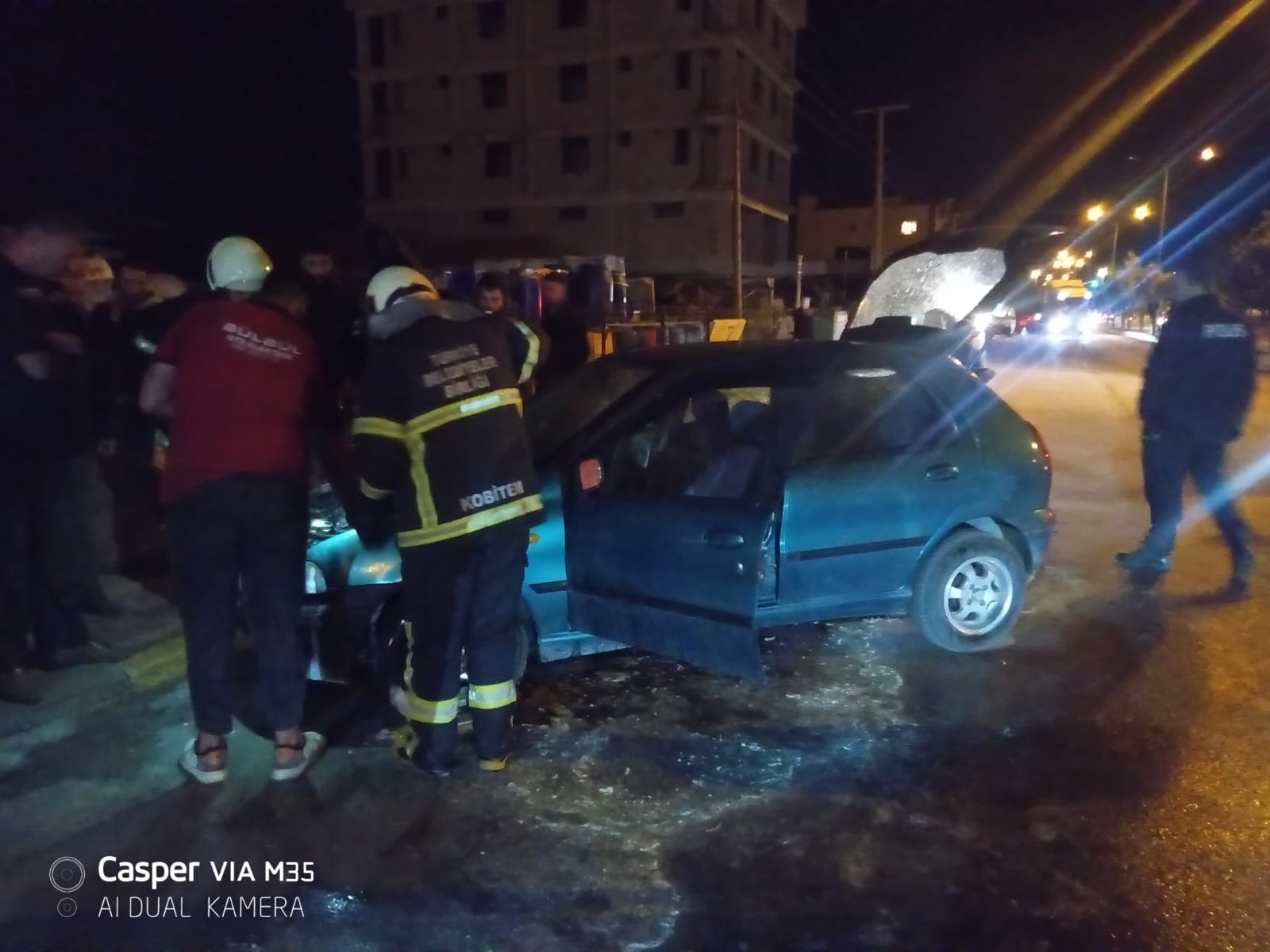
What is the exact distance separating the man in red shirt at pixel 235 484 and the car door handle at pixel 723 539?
5.13ft

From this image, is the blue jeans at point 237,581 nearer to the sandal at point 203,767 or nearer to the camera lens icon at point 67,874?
the sandal at point 203,767

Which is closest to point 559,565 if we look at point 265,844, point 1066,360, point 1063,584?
point 265,844

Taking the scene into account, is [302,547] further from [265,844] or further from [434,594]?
[265,844]

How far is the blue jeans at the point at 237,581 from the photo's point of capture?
356 centimetres

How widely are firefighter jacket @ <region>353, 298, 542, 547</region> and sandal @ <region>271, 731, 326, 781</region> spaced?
940 millimetres

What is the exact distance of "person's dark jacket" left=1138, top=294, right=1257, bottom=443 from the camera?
19.4 ft

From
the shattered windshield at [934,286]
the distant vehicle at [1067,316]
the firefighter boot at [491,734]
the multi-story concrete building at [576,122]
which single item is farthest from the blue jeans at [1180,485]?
the multi-story concrete building at [576,122]

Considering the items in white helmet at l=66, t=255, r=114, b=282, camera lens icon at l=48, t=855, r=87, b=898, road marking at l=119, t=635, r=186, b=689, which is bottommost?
camera lens icon at l=48, t=855, r=87, b=898

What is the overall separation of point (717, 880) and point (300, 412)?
7.11 feet

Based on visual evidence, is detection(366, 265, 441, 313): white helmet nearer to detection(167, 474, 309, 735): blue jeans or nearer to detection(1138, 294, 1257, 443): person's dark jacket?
detection(167, 474, 309, 735): blue jeans

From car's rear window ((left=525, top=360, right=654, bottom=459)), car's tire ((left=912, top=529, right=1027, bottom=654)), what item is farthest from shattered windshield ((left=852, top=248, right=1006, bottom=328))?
car's rear window ((left=525, top=360, right=654, bottom=459))

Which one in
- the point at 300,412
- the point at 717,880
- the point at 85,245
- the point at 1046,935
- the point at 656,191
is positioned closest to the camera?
the point at 1046,935

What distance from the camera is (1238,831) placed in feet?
11.2

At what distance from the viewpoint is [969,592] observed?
5.04 m
